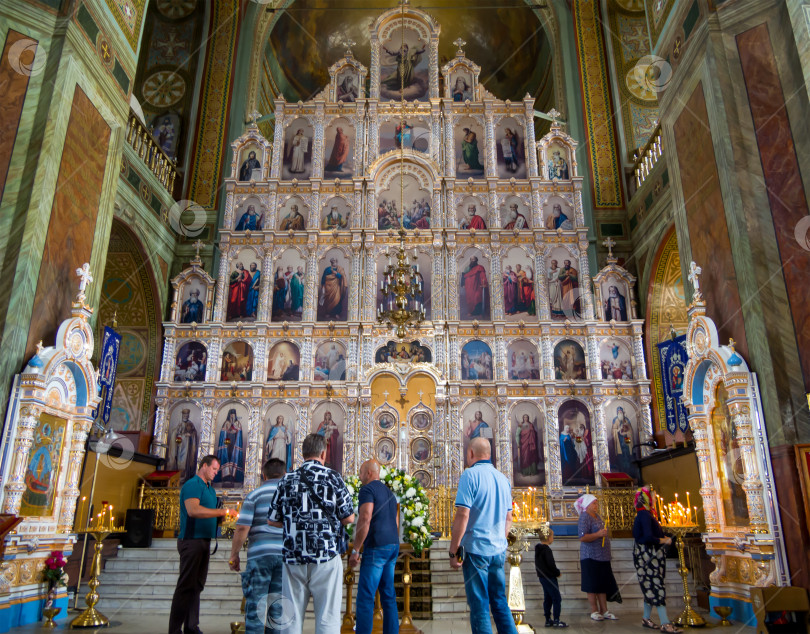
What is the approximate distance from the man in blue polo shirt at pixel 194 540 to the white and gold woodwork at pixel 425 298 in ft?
27.0

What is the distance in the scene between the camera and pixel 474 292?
618 inches

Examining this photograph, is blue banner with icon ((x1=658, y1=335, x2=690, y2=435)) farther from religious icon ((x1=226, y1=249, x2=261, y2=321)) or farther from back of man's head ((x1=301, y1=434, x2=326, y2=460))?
back of man's head ((x1=301, y1=434, x2=326, y2=460))

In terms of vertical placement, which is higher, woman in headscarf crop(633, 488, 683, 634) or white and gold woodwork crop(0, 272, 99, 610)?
white and gold woodwork crop(0, 272, 99, 610)

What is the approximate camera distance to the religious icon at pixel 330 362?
15023 mm

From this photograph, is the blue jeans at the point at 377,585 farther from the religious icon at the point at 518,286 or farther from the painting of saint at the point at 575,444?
the religious icon at the point at 518,286

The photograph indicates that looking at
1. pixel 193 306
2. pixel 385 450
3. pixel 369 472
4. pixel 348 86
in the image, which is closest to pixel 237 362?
pixel 193 306

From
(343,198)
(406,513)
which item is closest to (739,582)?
(406,513)

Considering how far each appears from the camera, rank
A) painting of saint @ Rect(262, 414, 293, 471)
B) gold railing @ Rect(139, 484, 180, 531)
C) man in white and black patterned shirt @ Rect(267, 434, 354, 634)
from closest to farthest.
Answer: man in white and black patterned shirt @ Rect(267, 434, 354, 634) < gold railing @ Rect(139, 484, 180, 531) < painting of saint @ Rect(262, 414, 293, 471)

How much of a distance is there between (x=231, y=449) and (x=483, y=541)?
10.6 meters

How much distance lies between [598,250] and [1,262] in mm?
13068

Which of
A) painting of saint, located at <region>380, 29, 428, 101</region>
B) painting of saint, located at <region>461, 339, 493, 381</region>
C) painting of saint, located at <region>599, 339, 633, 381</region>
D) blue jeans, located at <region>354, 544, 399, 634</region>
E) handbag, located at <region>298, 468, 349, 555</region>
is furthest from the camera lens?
painting of saint, located at <region>380, 29, 428, 101</region>

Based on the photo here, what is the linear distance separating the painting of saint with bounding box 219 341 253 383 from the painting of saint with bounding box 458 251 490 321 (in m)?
5.26

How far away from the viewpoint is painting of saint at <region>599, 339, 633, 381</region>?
49.0 ft

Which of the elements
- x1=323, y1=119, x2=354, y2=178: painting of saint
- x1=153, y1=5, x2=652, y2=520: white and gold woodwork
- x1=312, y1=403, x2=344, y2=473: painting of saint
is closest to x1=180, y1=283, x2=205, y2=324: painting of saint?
x1=153, y1=5, x2=652, y2=520: white and gold woodwork
